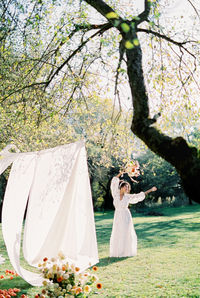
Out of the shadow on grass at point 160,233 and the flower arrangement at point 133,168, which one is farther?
the shadow on grass at point 160,233

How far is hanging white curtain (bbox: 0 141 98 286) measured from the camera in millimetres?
4797

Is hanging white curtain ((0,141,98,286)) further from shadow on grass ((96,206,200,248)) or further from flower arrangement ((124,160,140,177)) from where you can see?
shadow on grass ((96,206,200,248))

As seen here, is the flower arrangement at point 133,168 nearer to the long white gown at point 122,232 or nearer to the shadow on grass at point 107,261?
the long white gown at point 122,232

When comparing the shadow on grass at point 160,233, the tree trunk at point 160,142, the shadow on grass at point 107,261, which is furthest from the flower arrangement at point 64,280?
the shadow on grass at point 160,233

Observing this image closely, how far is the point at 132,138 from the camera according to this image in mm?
7418

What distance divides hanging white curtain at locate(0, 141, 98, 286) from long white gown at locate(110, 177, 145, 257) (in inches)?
115

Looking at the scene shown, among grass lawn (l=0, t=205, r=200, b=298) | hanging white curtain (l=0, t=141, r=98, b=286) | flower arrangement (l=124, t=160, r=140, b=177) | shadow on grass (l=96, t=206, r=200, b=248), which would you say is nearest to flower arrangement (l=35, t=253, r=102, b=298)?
hanging white curtain (l=0, t=141, r=98, b=286)

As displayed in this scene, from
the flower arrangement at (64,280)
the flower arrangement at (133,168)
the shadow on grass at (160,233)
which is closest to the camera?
the flower arrangement at (64,280)

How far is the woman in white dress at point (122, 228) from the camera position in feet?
25.5

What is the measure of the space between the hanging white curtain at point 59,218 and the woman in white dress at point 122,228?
2741 millimetres

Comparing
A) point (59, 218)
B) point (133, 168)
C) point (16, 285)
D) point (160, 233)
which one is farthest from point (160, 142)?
point (160, 233)

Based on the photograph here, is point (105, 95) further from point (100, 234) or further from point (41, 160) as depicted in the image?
point (100, 234)

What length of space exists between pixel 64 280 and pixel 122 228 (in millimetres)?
3947

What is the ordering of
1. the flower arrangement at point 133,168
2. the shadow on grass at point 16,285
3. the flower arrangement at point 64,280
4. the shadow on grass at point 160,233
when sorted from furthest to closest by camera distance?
the shadow on grass at point 160,233 < the flower arrangement at point 133,168 < the shadow on grass at point 16,285 < the flower arrangement at point 64,280
